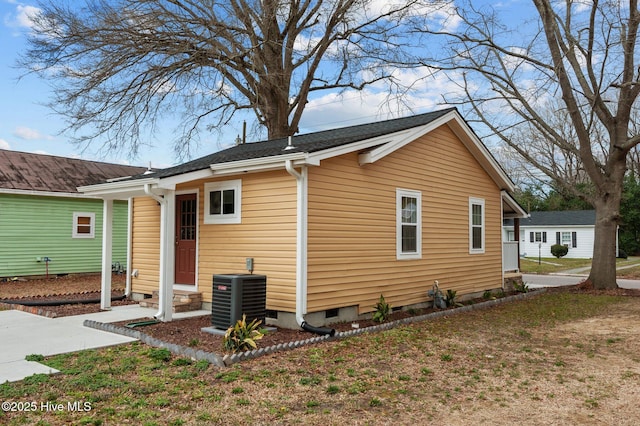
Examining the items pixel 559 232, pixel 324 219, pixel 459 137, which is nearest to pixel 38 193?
pixel 324 219

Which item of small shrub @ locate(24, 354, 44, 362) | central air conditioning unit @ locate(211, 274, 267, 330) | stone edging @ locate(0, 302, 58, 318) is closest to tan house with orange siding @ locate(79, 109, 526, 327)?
central air conditioning unit @ locate(211, 274, 267, 330)

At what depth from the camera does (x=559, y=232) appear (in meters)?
33.6

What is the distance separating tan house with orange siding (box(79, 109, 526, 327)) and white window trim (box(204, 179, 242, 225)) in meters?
0.02

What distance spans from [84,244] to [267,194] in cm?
1230

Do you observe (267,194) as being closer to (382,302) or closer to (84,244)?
(382,302)

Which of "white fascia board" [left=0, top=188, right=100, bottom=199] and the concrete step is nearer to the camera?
the concrete step

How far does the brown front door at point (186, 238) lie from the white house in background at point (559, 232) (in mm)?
26835

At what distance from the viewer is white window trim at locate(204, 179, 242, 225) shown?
852 cm

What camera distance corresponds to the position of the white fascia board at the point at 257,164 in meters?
7.23

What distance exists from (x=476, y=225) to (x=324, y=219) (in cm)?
603

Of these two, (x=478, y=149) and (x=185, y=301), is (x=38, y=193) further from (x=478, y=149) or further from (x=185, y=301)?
(x=478, y=149)

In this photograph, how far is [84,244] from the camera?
17.5 meters

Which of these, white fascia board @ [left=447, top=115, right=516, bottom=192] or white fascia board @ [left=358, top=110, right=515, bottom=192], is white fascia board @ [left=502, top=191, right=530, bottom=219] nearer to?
white fascia board @ [left=358, top=110, right=515, bottom=192]

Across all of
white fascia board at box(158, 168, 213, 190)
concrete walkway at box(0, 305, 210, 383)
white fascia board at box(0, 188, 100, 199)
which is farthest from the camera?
white fascia board at box(0, 188, 100, 199)
